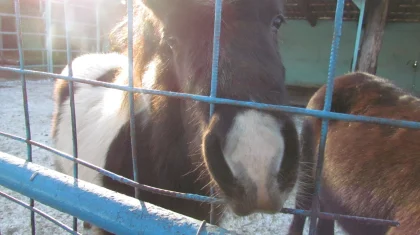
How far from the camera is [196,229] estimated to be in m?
0.72

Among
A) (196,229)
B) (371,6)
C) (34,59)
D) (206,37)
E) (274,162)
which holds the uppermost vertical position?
(371,6)

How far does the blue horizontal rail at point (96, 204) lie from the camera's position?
74 centimetres

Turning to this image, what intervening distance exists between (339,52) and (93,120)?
1059cm

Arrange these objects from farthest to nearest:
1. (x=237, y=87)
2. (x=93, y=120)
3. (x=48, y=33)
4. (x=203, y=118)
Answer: (x=48, y=33) → (x=93, y=120) → (x=203, y=118) → (x=237, y=87)

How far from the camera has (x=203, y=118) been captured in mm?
980

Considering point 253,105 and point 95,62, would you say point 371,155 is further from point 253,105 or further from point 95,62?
point 95,62

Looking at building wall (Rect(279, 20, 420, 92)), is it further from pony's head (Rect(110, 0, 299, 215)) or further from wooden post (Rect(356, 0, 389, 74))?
pony's head (Rect(110, 0, 299, 215))

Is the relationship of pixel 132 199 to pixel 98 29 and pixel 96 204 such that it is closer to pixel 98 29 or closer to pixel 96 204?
pixel 96 204

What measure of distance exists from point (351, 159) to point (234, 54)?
1.44 m

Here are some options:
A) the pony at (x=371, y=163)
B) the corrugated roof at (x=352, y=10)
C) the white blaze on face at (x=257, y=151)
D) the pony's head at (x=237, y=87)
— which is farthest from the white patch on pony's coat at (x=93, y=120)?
the corrugated roof at (x=352, y=10)

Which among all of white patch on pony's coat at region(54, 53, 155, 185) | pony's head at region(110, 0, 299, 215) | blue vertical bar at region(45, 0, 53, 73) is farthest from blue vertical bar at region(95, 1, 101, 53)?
pony's head at region(110, 0, 299, 215)

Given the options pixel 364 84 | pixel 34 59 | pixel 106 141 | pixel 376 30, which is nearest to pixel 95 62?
pixel 106 141

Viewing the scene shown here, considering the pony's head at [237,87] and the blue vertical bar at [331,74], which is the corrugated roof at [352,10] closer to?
the pony's head at [237,87]

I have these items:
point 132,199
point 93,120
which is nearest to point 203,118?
point 132,199
